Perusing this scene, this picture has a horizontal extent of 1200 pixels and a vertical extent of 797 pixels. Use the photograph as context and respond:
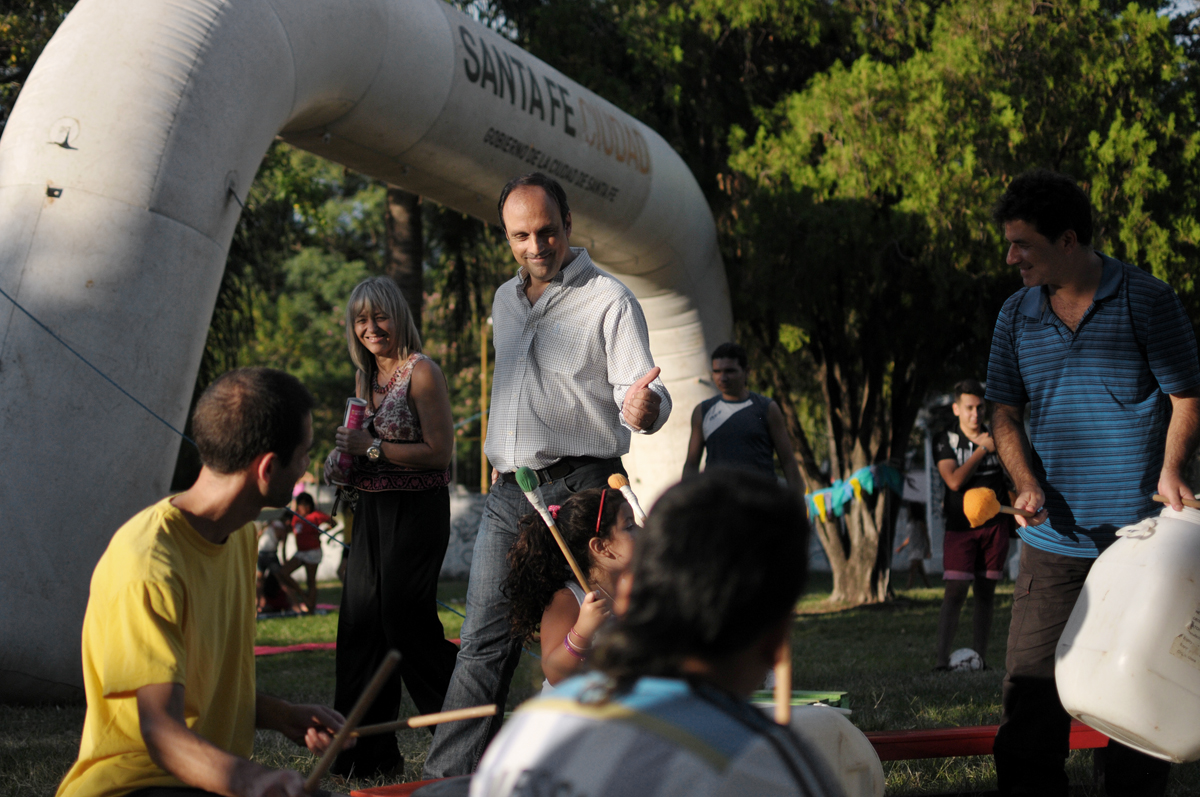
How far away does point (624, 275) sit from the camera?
9266 mm

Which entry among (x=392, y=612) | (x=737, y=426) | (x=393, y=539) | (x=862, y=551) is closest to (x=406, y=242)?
(x=862, y=551)

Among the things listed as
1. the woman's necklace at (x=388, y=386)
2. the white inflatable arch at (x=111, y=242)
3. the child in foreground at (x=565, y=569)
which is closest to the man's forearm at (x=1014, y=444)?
the child in foreground at (x=565, y=569)

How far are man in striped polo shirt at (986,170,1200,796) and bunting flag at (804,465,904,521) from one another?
835cm

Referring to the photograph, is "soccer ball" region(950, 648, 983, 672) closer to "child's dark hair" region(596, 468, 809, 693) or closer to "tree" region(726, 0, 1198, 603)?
"tree" region(726, 0, 1198, 603)

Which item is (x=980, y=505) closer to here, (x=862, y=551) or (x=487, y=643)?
(x=487, y=643)

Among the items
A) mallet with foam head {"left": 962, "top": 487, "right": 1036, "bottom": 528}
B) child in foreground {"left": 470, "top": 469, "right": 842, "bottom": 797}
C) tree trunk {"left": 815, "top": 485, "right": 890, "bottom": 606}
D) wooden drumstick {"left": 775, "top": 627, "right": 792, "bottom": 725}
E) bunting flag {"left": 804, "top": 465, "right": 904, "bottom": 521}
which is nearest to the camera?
child in foreground {"left": 470, "top": 469, "right": 842, "bottom": 797}

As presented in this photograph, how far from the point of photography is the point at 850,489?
11.8m

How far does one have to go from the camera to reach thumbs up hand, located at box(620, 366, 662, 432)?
301 centimetres

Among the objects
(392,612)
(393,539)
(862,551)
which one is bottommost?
(862,551)

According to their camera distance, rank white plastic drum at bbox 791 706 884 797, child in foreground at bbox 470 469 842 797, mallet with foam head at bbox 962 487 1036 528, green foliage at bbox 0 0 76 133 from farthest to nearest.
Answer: green foliage at bbox 0 0 76 133 < mallet with foam head at bbox 962 487 1036 528 < white plastic drum at bbox 791 706 884 797 < child in foreground at bbox 470 469 842 797

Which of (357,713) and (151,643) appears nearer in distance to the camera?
(357,713)

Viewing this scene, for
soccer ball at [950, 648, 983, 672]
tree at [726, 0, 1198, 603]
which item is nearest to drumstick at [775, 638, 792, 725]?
soccer ball at [950, 648, 983, 672]

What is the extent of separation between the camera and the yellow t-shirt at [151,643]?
1822mm

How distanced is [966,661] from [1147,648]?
12.9ft
